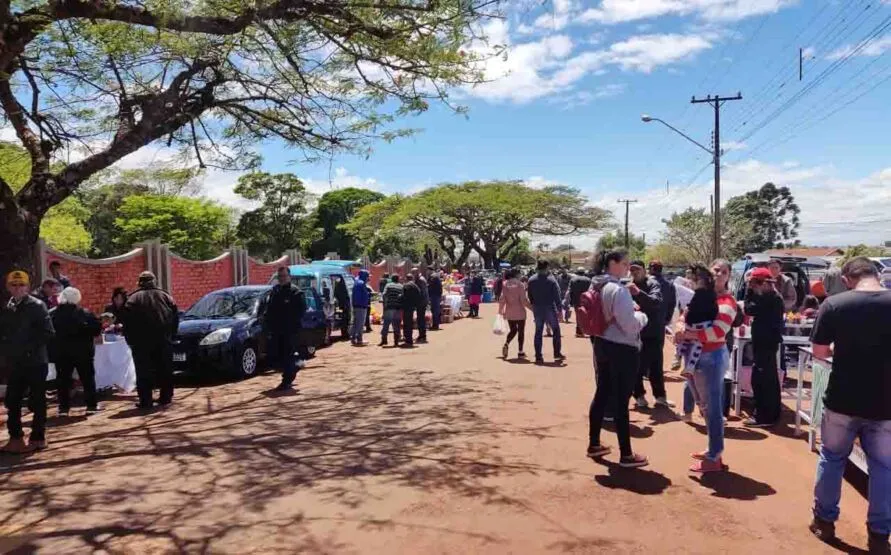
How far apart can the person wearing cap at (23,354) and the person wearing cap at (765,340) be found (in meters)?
7.07

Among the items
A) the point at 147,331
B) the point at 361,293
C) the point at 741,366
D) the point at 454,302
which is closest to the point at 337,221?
the point at 454,302

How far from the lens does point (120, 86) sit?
9695 mm

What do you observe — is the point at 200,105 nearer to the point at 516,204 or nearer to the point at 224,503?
the point at 224,503

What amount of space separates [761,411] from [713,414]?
1972mm

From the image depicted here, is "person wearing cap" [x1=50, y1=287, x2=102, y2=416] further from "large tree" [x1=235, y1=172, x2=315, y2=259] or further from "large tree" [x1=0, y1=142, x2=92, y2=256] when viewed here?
"large tree" [x1=235, y1=172, x2=315, y2=259]

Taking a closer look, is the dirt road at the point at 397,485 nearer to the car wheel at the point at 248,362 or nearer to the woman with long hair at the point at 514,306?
the car wheel at the point at 248,362

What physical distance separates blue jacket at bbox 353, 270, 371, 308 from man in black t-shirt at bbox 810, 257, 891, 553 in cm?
1246

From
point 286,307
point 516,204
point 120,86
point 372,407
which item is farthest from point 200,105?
point 516,204

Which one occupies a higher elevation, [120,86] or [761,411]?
[120,86]

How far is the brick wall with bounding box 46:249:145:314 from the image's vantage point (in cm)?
1291

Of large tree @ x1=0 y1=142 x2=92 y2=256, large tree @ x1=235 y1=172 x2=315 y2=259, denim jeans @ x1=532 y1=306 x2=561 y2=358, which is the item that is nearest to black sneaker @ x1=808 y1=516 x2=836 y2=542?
denim jeans @ x1=532 y1=306 x2=561 y2=358

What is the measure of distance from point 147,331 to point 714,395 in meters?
6.79

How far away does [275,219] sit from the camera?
181 ft

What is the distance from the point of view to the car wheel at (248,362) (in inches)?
430
